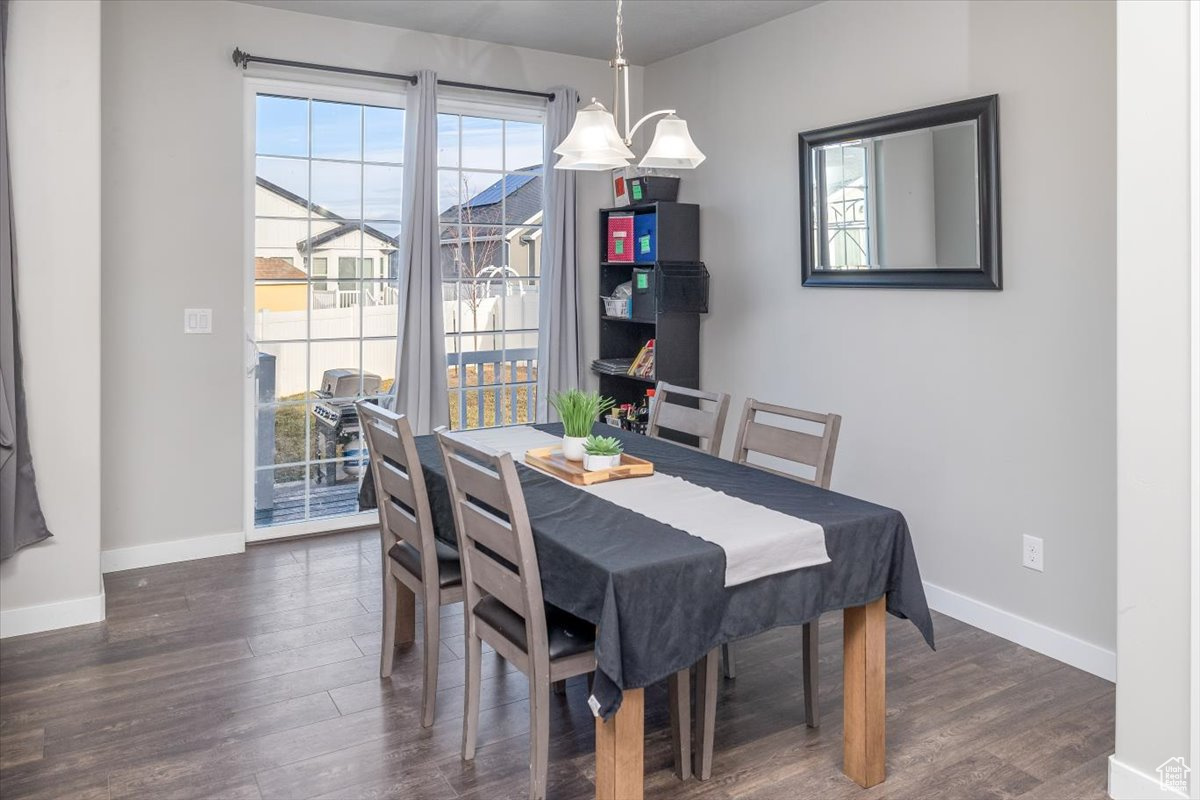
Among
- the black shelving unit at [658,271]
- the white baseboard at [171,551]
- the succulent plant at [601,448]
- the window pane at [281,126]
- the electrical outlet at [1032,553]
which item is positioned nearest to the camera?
the succulent plant at [601,448]

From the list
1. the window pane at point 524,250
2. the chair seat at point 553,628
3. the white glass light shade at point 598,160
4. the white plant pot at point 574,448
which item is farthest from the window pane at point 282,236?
the chair seat at point 553,628

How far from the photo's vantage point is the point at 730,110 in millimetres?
4457

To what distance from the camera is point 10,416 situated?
3.07 meters

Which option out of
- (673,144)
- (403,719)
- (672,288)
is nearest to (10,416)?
(403,719)

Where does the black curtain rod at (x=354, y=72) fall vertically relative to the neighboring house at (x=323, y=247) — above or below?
above

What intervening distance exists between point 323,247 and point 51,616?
2.07m

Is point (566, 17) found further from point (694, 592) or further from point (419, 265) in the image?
point (694, 592)

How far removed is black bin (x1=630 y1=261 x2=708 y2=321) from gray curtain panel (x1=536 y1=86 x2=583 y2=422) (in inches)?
16.2

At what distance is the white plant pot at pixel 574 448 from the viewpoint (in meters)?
2.73

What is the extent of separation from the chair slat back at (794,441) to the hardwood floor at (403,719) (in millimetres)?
766

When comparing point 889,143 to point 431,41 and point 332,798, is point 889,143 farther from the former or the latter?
point 332,798

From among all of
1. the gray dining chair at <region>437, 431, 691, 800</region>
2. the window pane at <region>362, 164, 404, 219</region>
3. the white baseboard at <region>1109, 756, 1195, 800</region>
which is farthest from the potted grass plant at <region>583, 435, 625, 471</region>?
the window pane at <region>362, 164, 404, 219</region>

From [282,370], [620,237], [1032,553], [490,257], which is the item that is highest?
[620,237]

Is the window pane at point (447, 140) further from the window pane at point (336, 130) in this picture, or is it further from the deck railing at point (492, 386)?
the deck railing at point (492, 386)
